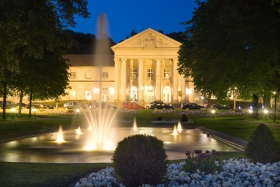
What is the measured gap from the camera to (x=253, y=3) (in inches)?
843

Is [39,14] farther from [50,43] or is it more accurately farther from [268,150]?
[268,150]

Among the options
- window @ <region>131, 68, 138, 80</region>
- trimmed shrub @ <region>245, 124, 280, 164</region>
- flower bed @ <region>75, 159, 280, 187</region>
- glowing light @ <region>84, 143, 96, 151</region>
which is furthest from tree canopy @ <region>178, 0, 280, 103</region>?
window @ <region>131, 68, 138, 80</region>

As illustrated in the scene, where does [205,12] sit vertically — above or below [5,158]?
above

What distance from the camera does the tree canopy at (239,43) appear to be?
22.1m

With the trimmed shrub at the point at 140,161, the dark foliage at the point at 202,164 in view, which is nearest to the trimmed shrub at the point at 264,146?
the dark foliage at the point at 202,164

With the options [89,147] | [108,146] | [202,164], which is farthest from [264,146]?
[89,147]

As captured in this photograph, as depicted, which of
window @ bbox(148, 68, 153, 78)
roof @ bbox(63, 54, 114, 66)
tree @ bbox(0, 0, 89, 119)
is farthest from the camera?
roof @ bbox(63, 54, 114, 66)

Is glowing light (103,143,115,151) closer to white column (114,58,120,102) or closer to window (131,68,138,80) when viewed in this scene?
white column (114,58,120,102)

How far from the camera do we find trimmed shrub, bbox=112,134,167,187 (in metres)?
9.84

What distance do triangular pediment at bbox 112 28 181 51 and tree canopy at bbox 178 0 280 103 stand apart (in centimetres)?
6372

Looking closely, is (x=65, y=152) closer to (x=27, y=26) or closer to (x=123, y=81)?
(x=27, y=26)

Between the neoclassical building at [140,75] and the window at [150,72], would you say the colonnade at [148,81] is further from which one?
Answer: the window at [150,72]

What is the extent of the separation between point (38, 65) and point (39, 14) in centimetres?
2076

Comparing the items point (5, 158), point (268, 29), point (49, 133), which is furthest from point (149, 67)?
point (5, 158)
